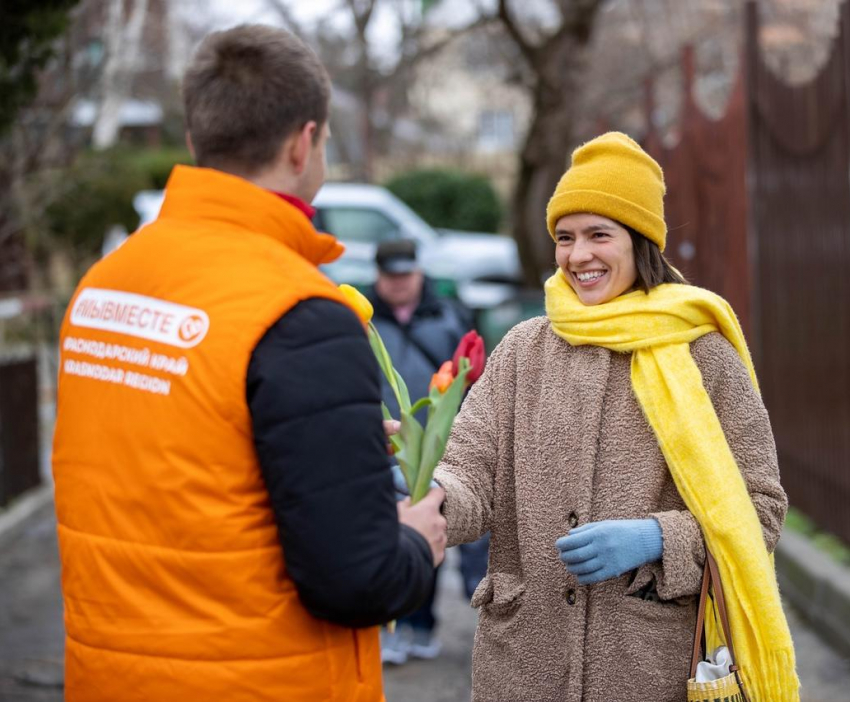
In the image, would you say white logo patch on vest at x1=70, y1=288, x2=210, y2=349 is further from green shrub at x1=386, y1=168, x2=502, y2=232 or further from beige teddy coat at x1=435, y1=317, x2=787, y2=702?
green shrub at x1=386, y1=168, x2=502, y2=232

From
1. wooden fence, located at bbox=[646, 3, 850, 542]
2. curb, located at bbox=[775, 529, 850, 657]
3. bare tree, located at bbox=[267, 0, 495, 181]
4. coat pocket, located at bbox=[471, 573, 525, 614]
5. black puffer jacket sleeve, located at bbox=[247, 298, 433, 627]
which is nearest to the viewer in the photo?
black puffer jacket sleeve, located at bbox=[247, 298, 433, 627]

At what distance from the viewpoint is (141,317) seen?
2.09 m

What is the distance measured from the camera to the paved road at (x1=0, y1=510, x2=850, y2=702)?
566cm

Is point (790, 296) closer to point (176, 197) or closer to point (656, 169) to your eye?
point (656, 169)

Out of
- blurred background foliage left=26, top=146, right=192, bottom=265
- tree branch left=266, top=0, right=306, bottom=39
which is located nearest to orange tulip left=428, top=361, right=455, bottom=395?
blurred background foliage left=26, top=146, right=192, bottom=265

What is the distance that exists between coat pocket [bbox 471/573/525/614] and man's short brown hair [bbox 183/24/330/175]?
4.09 ft

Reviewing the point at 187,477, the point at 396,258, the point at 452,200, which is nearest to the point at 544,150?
the point at 452,200

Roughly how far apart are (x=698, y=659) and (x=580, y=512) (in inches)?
16.0

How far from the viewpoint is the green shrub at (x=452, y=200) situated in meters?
29.6

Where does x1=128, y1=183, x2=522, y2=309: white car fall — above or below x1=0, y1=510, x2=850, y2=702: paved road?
above

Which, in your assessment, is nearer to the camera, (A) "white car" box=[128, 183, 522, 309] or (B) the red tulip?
(B) the red tulip

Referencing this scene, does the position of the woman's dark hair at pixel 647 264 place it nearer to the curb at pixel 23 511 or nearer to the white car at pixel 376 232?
the curb at pixel 23 511

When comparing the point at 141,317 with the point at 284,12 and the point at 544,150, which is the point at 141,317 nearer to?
the point at 544,150

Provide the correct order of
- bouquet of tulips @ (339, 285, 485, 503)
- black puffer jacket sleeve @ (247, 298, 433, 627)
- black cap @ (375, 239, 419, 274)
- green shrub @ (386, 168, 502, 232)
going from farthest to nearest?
green shrub @ (386, 168, 502, 232) → black cap @ (375, 239, 419, 274) → bouquet of tulips @ (339, 285, 485, 503) → black puffer jacket sleeve @ (247, 298, 433, 627)
